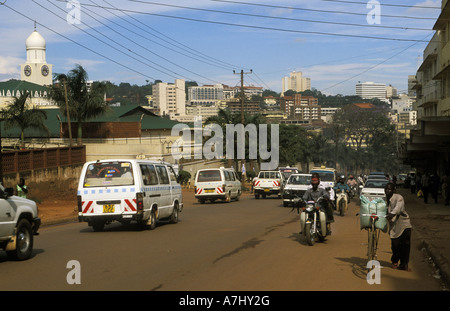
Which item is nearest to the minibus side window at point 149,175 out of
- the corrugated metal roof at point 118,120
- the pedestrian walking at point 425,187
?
the pedestrian walking at point 425,187

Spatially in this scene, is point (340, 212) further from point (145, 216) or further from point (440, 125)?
point (145, 216)

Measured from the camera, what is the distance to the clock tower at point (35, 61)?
10106cm

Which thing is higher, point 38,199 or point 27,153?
point 27,153

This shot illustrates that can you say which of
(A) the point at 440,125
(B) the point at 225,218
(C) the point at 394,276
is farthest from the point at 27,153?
(C) the point at 394,276

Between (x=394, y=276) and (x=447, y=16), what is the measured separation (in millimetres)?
33878

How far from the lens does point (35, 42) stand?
101750 millimetres

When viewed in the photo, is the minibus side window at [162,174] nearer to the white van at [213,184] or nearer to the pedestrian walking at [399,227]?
the pedestrian walking at [399,227]

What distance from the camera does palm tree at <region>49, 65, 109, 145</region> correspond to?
165 ft

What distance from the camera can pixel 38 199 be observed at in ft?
105

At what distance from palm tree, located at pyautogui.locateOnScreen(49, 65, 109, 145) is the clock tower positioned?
5413cm

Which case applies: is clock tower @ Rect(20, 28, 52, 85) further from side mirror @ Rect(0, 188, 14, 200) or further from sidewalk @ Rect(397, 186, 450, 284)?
side mirror @ Rect(0, 188, 14, 200)

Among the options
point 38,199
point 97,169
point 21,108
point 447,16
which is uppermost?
point 447,16

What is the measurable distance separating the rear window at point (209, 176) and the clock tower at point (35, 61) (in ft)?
250

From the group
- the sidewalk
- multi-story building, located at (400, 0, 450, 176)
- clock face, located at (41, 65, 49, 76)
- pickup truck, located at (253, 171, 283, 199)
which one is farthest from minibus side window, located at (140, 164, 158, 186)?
clock face, located at (41, 65, 49, 76)
